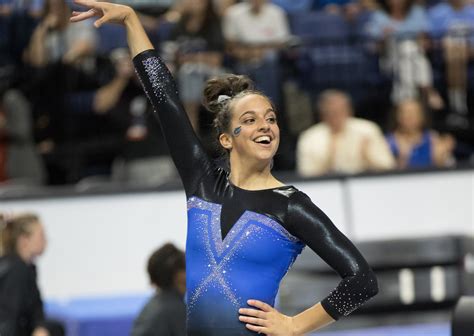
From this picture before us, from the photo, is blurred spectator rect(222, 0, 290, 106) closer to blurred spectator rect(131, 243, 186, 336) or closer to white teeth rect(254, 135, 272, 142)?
blurred spectator rect(131, 243, 186, 336)

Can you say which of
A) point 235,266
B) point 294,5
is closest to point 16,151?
point 294,5

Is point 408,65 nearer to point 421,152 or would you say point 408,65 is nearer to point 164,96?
point 421,152

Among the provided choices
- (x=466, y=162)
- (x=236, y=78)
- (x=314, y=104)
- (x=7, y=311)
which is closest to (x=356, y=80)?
(x=314, y=104)

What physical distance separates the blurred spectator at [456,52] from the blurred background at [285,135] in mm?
13

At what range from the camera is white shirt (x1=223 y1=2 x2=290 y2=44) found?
31.8 feet

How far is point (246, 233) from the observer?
353cm

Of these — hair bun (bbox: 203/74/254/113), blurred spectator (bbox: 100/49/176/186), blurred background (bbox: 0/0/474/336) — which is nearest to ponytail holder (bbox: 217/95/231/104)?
hair bun (bbox: 203/74/254/113)

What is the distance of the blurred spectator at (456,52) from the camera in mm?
9914

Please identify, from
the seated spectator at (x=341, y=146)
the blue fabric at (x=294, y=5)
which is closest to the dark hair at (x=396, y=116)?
the seated spectator at (x=341, y=146)

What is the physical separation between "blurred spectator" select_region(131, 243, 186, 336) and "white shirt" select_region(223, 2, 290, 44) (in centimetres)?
482

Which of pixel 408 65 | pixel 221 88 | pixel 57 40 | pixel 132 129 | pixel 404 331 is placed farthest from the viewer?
pixel 408 65

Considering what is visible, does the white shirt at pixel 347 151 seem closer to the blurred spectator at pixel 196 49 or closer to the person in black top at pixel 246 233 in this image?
the blurred spectator at pixel 196 49

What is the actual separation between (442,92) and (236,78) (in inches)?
253

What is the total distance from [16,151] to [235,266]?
587 cm
